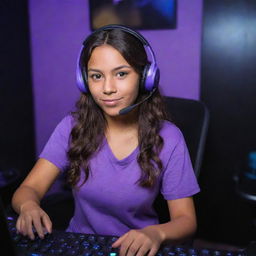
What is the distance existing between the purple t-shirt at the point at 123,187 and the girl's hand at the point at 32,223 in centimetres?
23

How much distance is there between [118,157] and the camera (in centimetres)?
104

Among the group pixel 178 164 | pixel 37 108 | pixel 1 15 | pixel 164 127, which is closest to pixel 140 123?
→ pixel 164 127

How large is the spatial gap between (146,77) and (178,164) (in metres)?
0.26

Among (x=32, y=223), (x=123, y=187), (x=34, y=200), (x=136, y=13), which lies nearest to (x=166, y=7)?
(x=136, y=13)

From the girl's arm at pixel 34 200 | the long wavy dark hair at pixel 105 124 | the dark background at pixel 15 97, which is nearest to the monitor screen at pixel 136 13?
the dark background at pixel 15 97

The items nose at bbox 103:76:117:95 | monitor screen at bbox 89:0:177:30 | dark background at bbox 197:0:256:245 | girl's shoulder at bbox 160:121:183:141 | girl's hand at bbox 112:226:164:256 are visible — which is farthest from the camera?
monitor screen at bbox 89:0:177:30

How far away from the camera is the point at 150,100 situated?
1.12 meters

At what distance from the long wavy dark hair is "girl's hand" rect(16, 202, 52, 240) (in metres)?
0.24

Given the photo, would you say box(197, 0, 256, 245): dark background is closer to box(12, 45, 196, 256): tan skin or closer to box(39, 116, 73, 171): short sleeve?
box(12, 45, 196, 256): tan skin

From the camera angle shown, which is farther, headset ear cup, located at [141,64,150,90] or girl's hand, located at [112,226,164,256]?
headset ear cup, located at [141,64,150,90]

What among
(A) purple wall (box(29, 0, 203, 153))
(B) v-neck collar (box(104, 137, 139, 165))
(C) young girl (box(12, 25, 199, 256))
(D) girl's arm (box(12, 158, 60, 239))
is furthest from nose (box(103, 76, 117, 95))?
(A) purple wall (box(29, 0, 203, 153))

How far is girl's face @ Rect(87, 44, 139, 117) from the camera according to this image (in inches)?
36.9

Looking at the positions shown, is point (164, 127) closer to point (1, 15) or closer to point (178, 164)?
point (178, 164)

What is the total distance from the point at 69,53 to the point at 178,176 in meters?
1.32
